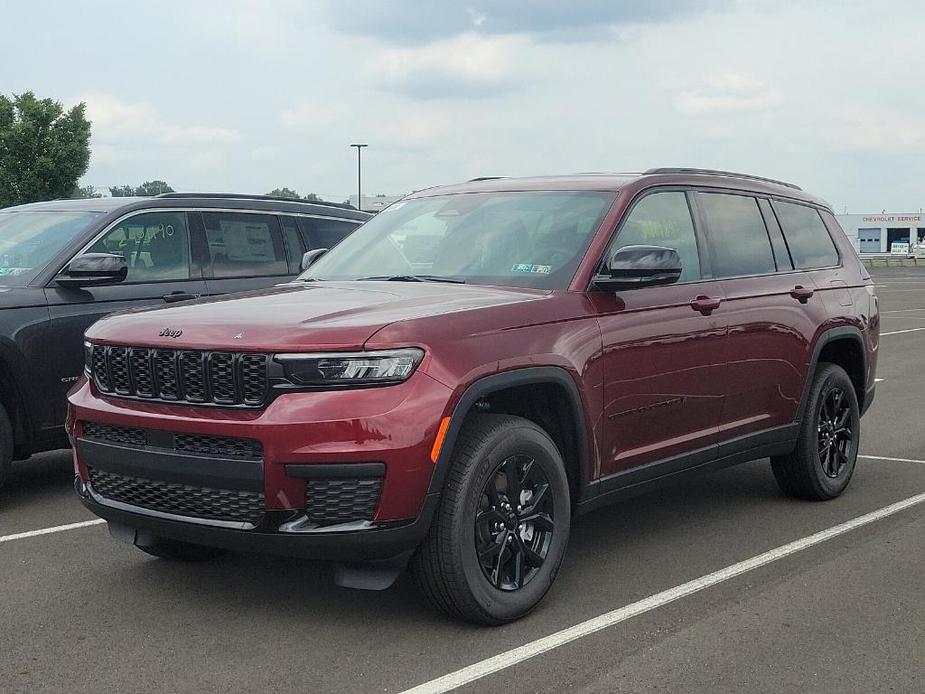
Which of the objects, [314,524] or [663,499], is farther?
[663,499]

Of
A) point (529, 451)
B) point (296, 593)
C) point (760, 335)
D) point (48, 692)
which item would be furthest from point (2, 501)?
point (760, 335)

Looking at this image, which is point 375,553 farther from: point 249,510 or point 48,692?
point 48,692

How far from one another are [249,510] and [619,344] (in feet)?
6.06

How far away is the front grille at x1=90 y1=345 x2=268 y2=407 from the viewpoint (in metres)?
4.36

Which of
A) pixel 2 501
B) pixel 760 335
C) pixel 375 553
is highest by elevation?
pixel 760 335

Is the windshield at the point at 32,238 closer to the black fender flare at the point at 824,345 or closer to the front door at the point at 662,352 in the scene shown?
the front door at the point at 662,352

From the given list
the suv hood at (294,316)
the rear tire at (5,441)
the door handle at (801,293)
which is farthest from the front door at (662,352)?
the rear tire at (5,441)

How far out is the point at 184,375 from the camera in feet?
14.8

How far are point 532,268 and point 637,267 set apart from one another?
1.67 ft

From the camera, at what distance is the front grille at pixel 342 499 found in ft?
14.0

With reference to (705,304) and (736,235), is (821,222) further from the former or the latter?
(705,304)

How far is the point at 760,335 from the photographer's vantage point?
634 centimetres

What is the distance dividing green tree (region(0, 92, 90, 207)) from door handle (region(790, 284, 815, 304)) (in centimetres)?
5320

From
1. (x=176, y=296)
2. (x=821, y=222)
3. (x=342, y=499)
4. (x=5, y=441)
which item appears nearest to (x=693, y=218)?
(x=821, y=222)
